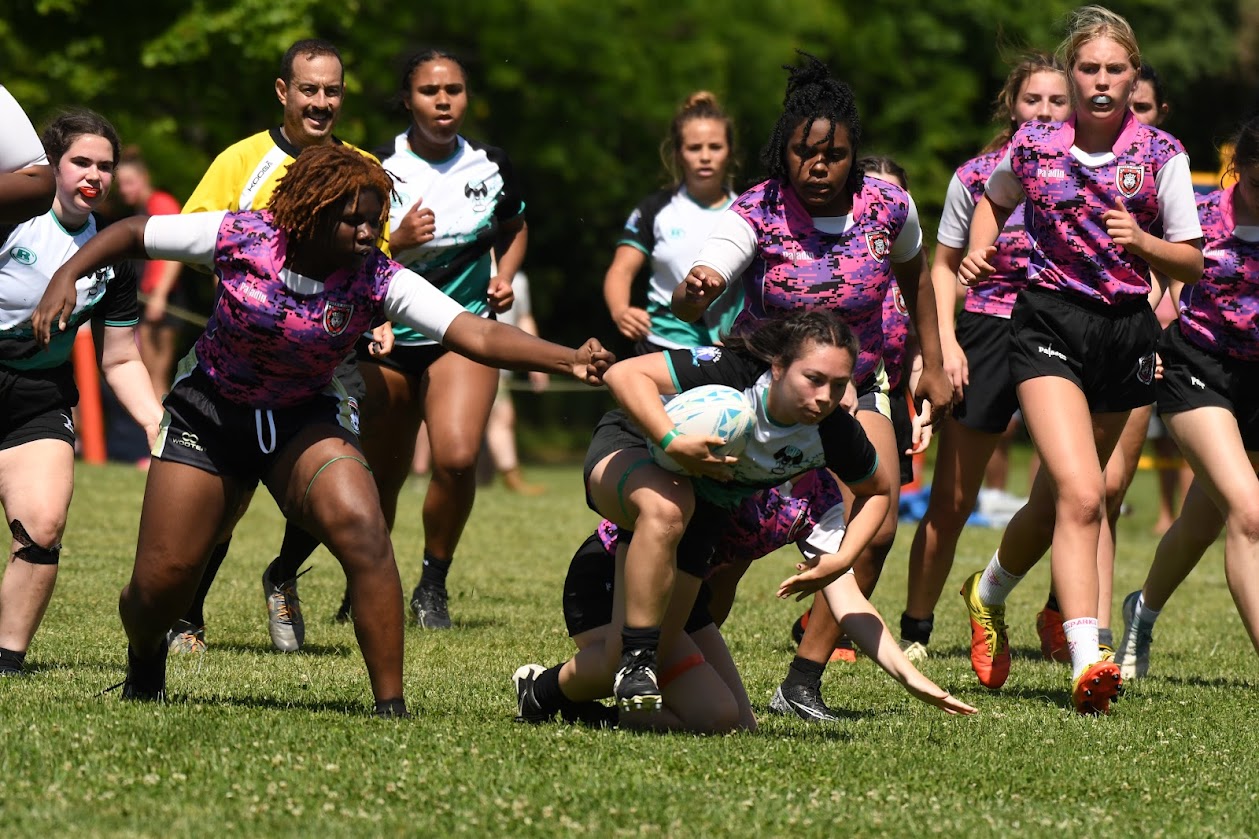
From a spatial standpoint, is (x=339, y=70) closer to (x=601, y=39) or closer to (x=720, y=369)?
(x=720, y=369)

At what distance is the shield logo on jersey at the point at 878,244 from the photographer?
637 centimetres

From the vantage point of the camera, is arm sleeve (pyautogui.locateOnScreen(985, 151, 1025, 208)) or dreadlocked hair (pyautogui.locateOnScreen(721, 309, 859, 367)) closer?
dreadlocked hair (pyautogui.locateOnScreen(721, 309, 859, 367))

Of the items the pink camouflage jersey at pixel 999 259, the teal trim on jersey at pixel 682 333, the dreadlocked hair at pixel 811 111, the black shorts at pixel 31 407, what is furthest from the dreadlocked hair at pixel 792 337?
the teal trim on jersey at pixel 682 333

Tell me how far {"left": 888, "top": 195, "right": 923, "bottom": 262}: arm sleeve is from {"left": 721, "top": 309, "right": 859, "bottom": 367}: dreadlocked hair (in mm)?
977

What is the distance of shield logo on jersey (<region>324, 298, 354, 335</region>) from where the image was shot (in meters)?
5.58

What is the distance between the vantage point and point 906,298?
679 centimetres

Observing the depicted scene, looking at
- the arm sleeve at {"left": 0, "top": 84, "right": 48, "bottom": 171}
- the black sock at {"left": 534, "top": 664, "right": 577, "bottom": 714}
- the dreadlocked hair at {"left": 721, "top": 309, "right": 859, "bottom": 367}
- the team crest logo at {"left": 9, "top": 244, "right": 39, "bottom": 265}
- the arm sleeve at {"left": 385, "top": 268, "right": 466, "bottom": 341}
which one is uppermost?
the arm sleeve at {"left": 0, "top": 84, "right": 48, "bottom": 171}

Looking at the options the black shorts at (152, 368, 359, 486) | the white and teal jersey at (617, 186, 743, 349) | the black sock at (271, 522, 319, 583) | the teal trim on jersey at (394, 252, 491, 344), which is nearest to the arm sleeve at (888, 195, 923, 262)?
the black shorts at (152, 368, 359, 486)

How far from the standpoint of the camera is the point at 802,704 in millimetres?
6379

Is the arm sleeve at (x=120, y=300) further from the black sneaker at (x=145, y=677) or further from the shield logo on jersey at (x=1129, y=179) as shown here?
the shield logo on jersey at (x=1129, y=179)

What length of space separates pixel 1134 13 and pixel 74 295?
92.7ft

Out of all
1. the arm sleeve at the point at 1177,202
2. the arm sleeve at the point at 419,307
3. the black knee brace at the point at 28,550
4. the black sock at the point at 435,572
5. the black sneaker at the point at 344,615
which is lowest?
the black sneaker at the point at 344,615

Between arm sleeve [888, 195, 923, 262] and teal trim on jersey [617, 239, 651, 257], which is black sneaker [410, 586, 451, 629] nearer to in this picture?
teal trim on jersey [617, 239, 651, 257]

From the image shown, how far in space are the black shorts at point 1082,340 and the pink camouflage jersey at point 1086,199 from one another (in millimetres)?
58
